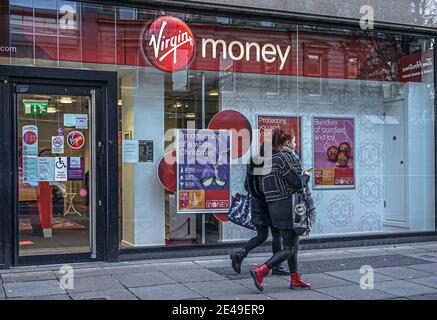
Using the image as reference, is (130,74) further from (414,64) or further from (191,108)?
(414,64)

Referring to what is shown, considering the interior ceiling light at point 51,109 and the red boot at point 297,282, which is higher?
the interior ceiling light at point 51,109

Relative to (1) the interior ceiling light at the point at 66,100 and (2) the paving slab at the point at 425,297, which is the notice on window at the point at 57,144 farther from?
(2) the paving slab at the point at 425,297

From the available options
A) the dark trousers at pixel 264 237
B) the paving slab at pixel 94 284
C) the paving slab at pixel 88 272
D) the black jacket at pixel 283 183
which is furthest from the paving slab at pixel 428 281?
the paving slab at pixel 88 272

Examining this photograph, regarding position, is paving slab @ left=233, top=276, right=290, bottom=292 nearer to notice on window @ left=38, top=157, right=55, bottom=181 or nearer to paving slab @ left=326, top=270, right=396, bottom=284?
paving slab @ left=326, top=270, right=396, bottom=284

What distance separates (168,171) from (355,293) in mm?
3651

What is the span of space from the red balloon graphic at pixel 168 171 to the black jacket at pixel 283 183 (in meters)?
2.57

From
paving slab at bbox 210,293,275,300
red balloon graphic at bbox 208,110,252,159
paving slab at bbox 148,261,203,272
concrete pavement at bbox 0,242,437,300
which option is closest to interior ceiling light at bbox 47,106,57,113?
concrete pavement at bbox 0,242,437,300

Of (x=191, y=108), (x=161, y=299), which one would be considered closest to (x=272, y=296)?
(x=161, y=299)

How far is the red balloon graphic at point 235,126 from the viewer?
30.8ft

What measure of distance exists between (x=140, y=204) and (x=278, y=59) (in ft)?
11.3

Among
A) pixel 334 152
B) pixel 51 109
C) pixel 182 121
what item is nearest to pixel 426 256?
pixel 334 152
